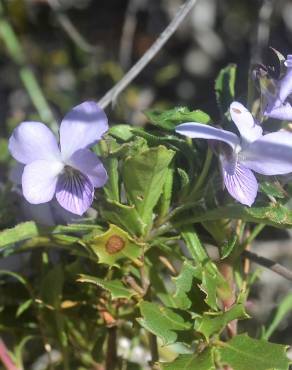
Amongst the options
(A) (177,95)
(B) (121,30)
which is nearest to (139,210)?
(A) (177,95)

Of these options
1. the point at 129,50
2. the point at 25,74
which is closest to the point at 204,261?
the point at 25,74

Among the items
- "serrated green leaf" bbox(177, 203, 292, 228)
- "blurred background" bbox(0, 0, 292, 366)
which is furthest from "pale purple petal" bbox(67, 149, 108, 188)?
"blurred background" bbox(0, 0, 292, 366)

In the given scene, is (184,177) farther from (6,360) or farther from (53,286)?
(6,360)

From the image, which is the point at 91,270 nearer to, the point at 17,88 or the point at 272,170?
the point at 272,170

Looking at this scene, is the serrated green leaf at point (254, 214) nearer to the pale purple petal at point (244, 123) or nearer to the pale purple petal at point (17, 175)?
the pale purple petal at point (244, 123)

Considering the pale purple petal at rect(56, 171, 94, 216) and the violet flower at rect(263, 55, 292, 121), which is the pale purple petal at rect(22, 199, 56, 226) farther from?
the violet flower at rect(263, 55, 292, 121)

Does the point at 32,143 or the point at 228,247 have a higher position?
the point at 32,143
